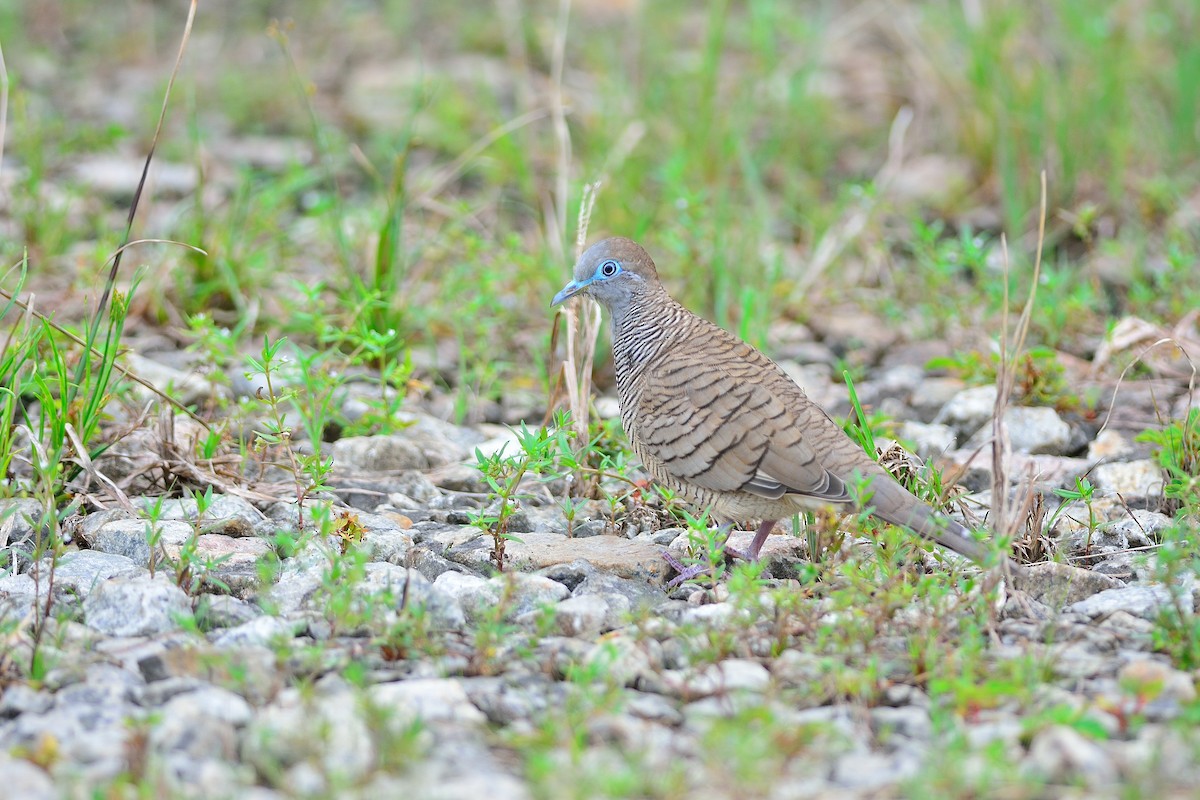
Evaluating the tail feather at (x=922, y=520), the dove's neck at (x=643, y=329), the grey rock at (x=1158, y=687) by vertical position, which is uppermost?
the dove's neck at (x=643, y=329)

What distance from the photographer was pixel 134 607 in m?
3.23

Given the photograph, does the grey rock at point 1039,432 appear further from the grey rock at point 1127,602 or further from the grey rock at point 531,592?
the grey rock at point 531,592

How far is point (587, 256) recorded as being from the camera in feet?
14.1

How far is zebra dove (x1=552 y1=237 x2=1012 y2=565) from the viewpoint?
3592 millimetres

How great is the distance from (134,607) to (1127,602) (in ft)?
7.88

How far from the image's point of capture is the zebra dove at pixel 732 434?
359 centimetres

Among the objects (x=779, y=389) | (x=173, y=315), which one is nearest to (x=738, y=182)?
(x=173, y=315)

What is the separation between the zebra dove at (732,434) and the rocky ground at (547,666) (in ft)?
0.53

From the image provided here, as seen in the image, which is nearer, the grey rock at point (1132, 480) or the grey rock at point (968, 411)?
the grey rock at point (1132, 480)

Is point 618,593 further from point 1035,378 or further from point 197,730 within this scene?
point 1035,378

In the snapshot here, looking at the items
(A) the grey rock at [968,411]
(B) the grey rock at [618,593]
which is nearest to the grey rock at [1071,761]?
(B) the grey rock at [618,593]

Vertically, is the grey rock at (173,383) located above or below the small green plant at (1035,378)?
below

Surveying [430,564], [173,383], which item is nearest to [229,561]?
[430,564]

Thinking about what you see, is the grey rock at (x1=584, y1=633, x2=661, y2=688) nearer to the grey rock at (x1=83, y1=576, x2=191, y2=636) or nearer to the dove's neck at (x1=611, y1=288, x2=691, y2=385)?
the grey rock at (x1=83, y1=576, x2=191, y2=636)
